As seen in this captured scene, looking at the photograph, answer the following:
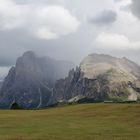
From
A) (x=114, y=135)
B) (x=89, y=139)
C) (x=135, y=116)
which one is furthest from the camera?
(x=135, y=116)

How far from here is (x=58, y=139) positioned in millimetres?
45219

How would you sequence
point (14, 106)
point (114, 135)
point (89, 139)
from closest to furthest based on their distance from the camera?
point (89, 139)
point (114, 135)
point (14, 106)

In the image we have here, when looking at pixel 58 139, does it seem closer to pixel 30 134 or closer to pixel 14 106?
pixel 30 134

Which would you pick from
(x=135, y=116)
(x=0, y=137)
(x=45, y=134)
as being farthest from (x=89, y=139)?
A: (x=135, y=116)

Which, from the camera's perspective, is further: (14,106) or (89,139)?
(14,106)

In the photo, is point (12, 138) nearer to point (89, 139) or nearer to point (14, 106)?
point (89, 139)

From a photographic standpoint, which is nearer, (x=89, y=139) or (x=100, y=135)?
(x=89, y=139)

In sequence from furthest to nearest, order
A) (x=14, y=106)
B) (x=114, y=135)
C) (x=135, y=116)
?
(x=14, y=106)
(x=135, y=116)
(x=114, y=135)

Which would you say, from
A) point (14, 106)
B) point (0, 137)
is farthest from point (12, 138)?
point (14, 106)

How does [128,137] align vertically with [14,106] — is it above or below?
below

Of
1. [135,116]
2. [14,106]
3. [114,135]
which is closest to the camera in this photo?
[114,135]

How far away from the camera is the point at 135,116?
7644 centimetres

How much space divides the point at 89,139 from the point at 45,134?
8.29 metres

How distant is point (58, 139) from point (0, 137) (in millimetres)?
7893
